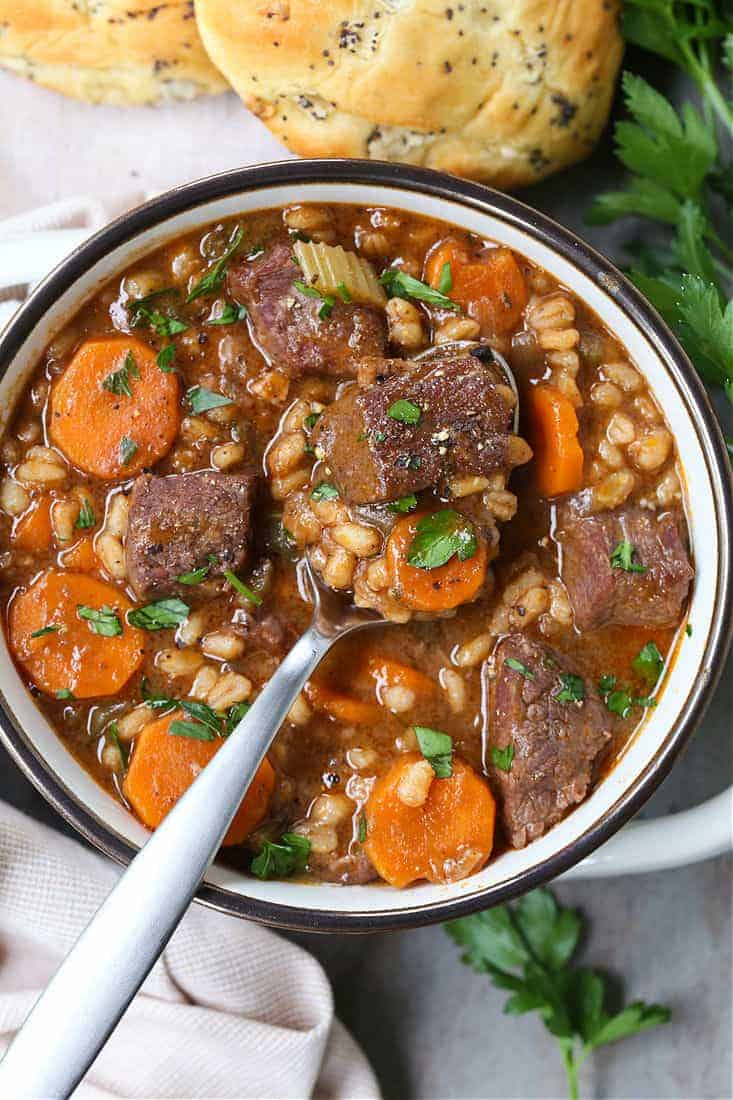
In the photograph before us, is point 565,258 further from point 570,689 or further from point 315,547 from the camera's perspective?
point 570,689

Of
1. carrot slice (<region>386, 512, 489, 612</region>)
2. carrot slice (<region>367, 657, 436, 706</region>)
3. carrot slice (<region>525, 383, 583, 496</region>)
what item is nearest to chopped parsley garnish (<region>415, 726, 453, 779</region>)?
carrot slice (<region>367, 657, 436, 706</region>)

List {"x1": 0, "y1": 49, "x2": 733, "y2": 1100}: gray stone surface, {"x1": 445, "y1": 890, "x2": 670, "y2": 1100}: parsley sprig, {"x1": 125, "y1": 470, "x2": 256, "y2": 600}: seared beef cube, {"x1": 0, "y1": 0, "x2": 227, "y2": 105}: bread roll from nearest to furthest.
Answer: {"x1": 125, "y1": 470, "x2": 256, "y2": 600}: seared beef cube
{"x1": 0, "y1": 0, "x2": 227, "y2": 105}: bread roll
{"x1": 445, "y1": 890, "x2": 670, "y2": 1100}: parsley sprig
{"x1": 0, "y1": 49, "x2": 733, "y2": 1100}: gray stone surface

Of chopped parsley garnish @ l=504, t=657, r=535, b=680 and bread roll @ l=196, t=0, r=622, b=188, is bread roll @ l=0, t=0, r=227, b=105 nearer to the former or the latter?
bread roll @ l=196, t=0, r=622, b=188

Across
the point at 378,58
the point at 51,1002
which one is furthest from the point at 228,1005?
the point at 378,58

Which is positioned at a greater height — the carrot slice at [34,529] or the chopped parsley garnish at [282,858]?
the carrot slice at [34,529]

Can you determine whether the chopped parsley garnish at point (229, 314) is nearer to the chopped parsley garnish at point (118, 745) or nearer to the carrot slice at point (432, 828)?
the chopped parsley garnish at point (118, 745)

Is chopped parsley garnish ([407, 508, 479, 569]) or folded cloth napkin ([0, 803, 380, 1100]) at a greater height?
chopped parsley garnish ([407, 508, 479, 569])

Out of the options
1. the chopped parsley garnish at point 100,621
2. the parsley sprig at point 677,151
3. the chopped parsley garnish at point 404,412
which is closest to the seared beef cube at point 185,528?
the chopped parsley garnish at point 100,621

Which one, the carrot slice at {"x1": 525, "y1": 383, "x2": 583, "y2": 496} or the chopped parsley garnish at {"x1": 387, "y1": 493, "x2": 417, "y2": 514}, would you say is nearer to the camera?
the chopped parsley garnish at {"x1": 387, "y1": 493, "x2": 417, "y2": 514}
